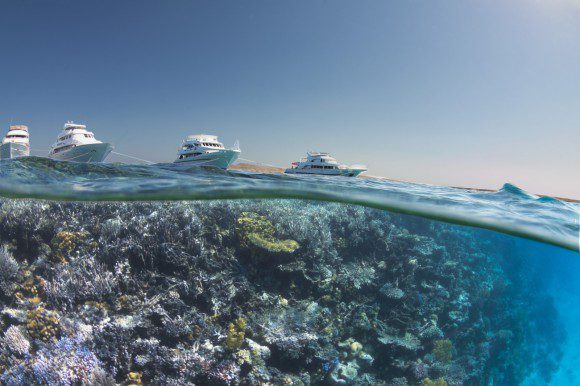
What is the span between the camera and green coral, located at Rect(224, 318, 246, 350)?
19.1 ft

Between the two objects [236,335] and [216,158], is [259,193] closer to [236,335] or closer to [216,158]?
[236,335]

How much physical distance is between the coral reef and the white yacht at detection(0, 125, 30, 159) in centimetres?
810

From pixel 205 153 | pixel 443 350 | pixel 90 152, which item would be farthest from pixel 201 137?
pixel 443 350

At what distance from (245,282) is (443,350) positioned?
640cm

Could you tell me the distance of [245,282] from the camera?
7125 millimetres

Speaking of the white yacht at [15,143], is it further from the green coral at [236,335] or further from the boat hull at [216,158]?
the green coral at [236,335]

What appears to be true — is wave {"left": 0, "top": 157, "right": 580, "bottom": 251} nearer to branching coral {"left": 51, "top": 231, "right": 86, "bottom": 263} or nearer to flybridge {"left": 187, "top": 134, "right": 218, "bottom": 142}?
branching coral {"left": 51, "top": 231, "right": 86, "bottom": 263}

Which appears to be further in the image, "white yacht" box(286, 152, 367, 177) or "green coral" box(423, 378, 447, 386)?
"white yacht" box(286, 152, 367, 177)

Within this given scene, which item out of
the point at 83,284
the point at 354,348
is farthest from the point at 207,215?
the point at 354,348

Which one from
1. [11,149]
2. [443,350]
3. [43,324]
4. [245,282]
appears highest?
[11,149]

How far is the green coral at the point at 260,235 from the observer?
7.97 metres

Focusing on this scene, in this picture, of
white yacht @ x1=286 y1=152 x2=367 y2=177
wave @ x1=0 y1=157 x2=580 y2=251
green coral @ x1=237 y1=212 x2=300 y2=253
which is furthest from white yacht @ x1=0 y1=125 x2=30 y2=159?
white yacht @ x1=286 y1=152 x2=367 y2=177

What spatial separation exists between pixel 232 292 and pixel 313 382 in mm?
2716

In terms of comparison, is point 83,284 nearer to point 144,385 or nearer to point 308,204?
point 144,385
